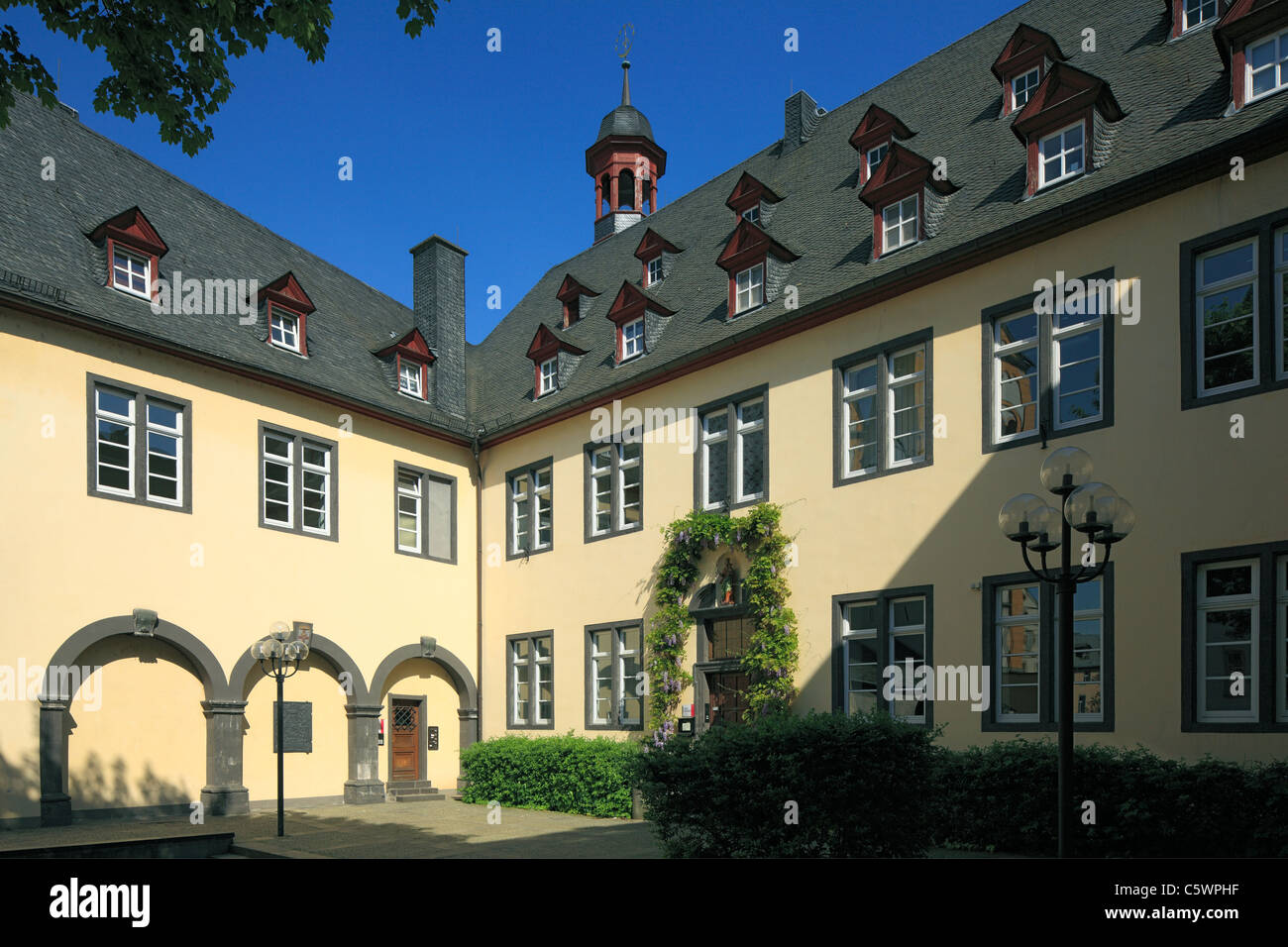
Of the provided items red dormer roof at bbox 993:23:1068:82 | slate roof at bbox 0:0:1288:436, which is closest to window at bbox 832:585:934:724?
slate roof at bbox 0:0:1288:436

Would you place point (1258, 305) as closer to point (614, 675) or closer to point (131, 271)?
point (614, 675)

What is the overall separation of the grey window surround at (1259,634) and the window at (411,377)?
49.8ft

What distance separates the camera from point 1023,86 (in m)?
16.0

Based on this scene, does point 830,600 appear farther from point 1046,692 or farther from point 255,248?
point 255,248

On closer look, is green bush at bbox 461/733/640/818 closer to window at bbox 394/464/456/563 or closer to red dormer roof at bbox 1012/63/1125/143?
window at bbox 394/464/456/563

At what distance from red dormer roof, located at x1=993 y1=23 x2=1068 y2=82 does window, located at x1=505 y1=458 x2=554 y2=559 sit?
10346 mm

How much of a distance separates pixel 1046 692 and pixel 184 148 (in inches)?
405

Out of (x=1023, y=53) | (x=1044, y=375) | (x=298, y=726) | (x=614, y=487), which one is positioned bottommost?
(x=298, y=726)

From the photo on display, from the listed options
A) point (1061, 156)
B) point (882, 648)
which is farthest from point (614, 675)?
point (1061, 156)

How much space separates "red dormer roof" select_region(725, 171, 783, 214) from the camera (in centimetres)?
1973

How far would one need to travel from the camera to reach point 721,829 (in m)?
9.75

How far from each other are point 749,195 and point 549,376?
528 centimetres

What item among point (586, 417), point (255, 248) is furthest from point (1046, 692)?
point (255, 248)

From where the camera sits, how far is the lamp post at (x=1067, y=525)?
A: 26.3 ft
